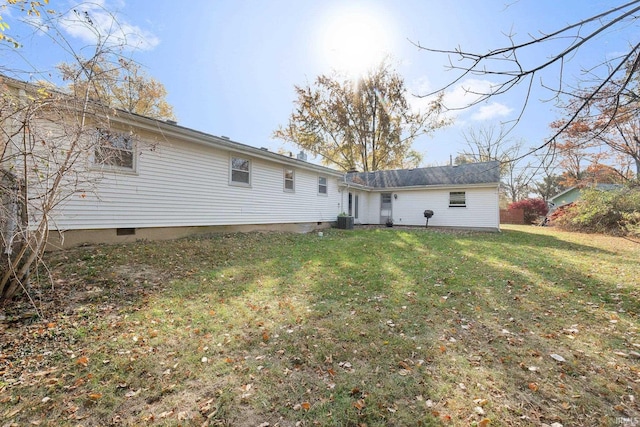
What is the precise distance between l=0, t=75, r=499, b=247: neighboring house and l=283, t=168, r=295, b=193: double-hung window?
0.14ft

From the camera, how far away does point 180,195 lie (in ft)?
25.6

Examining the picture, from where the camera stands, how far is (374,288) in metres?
4.86

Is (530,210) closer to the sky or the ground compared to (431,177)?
closer to the ground

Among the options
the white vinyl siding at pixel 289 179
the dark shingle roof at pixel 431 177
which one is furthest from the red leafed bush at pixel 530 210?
the white vinyl siding at pixel 289 179

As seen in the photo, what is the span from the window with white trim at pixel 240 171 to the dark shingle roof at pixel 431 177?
28.4 feet

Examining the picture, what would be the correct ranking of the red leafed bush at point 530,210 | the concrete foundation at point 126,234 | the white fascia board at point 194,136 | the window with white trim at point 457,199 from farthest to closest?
the red leafed bush at point 530,210
the window with white trim at point 457,199
the white fascia board at point 194,136
the concrete foundation at point 126,234

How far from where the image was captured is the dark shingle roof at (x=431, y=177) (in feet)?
47.1

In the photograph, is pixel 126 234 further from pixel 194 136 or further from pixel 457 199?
pixel 457 199

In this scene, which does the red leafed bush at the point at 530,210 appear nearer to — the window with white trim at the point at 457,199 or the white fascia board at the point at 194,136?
the window with white trim at the point at 457,199

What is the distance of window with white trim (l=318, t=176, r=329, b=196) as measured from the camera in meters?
13.6

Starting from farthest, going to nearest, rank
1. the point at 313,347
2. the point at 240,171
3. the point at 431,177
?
the point at 431,177, the point at 240,171, the point at 313,347

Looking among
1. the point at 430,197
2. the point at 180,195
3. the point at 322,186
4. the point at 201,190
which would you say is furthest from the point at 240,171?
the point at 430,197

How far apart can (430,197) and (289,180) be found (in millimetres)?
8863

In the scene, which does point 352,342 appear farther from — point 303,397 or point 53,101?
point 53,101
